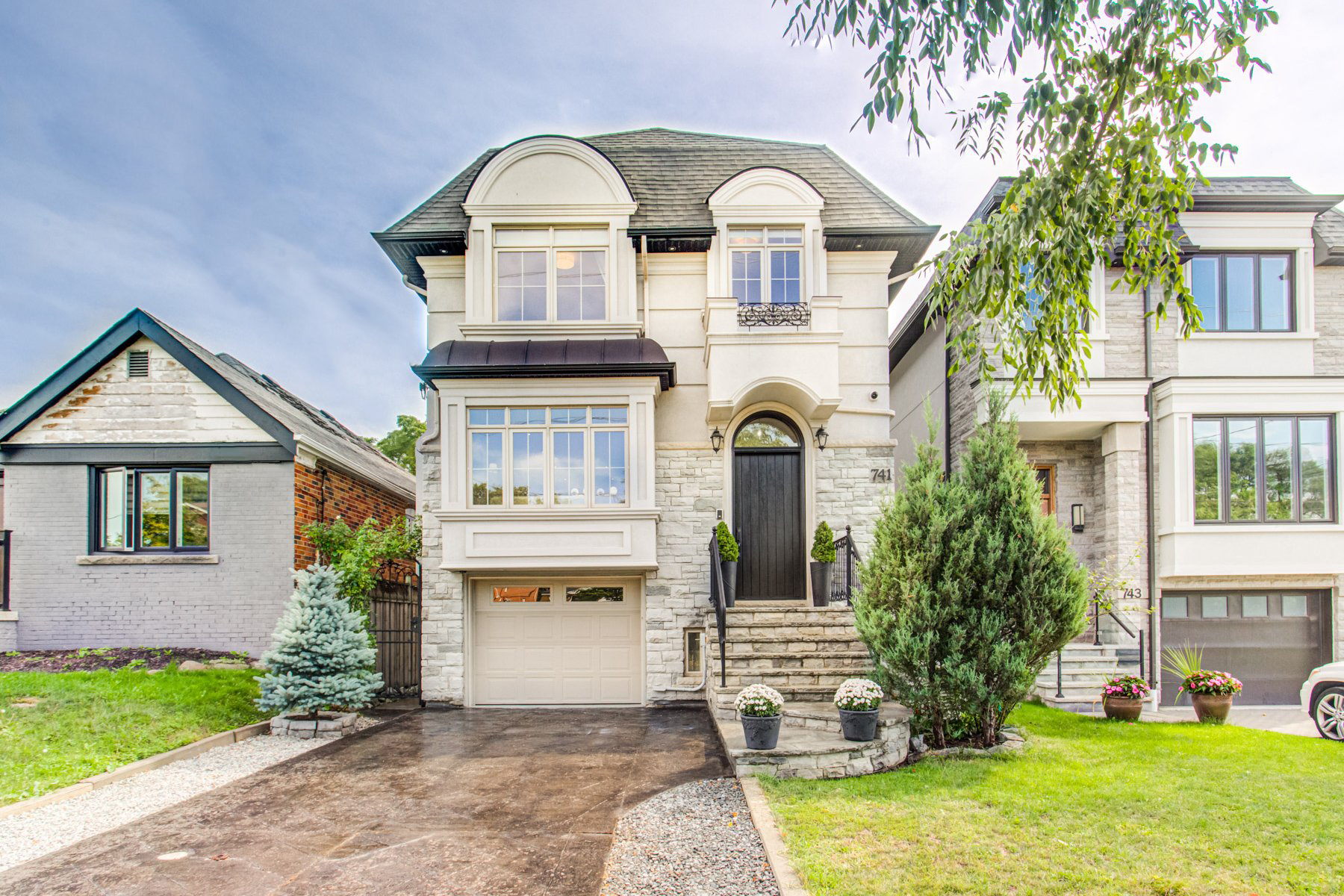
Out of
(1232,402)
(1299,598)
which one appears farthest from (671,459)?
(1299,598)

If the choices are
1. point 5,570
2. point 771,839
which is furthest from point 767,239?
point 5,570

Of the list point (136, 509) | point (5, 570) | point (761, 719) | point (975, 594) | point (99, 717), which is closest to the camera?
point (761, 719)

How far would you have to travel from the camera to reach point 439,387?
11086mm

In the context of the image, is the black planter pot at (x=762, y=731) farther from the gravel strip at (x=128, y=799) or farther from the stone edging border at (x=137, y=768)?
the stone edging border at (x=137, y=768)

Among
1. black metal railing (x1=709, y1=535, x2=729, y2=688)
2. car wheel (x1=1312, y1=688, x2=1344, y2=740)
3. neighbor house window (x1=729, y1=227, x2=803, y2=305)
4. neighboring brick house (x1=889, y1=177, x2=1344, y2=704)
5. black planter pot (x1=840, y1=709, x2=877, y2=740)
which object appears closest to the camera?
black planter pot (x1=840, y1=709, x2=877, y2=740)

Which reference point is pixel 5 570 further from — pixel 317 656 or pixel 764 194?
pixel 764 194

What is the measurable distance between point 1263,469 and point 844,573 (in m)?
6.23

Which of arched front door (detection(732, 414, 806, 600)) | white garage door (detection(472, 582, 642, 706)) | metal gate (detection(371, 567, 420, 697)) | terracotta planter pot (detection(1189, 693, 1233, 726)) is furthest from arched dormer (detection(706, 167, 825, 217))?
terracotta planter pot (detection(1189, 693, 1233, 726))

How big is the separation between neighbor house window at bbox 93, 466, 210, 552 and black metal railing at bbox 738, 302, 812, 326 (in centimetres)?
792

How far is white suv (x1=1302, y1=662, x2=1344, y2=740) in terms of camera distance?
867 cm

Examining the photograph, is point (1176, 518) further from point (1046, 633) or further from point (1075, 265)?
point (1075, 265)

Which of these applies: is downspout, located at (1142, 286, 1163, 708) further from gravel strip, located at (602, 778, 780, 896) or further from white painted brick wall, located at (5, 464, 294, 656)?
white painted brick wall, located at (5, 464, 294, 656)

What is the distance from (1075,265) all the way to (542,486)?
794 centimetres

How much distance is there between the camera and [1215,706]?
9.22 m
